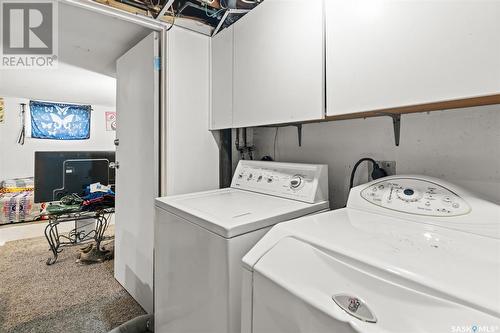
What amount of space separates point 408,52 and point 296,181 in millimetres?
760

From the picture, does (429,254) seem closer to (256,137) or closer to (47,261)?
(256,137)

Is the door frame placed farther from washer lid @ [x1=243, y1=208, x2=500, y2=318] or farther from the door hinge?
washer lid @ [x1=243, y1=208, x2=500, y2=318]

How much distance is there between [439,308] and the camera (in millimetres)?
485

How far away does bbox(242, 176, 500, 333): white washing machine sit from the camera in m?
0.49

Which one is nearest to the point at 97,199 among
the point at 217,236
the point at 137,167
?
the point at 137,167

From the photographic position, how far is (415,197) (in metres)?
0.98

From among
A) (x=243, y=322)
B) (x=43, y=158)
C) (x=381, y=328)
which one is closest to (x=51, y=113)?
(x=43, y=158)

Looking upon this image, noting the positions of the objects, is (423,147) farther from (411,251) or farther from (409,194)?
(411,251)

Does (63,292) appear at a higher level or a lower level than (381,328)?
lower

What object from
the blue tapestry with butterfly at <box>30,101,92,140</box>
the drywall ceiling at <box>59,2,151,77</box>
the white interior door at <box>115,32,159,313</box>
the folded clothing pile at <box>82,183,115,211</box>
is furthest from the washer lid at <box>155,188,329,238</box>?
the blue tapestry with butterfly at <box>30,101,92,140</box>

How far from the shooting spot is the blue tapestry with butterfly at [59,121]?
471 cm

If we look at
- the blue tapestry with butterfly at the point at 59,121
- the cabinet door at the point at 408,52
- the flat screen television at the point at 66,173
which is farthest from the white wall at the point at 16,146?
the cabinet door at the point at 408,52

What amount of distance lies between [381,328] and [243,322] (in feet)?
1.48

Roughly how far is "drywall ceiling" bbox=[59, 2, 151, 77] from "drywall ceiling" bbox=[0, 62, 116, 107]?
0.45 m
